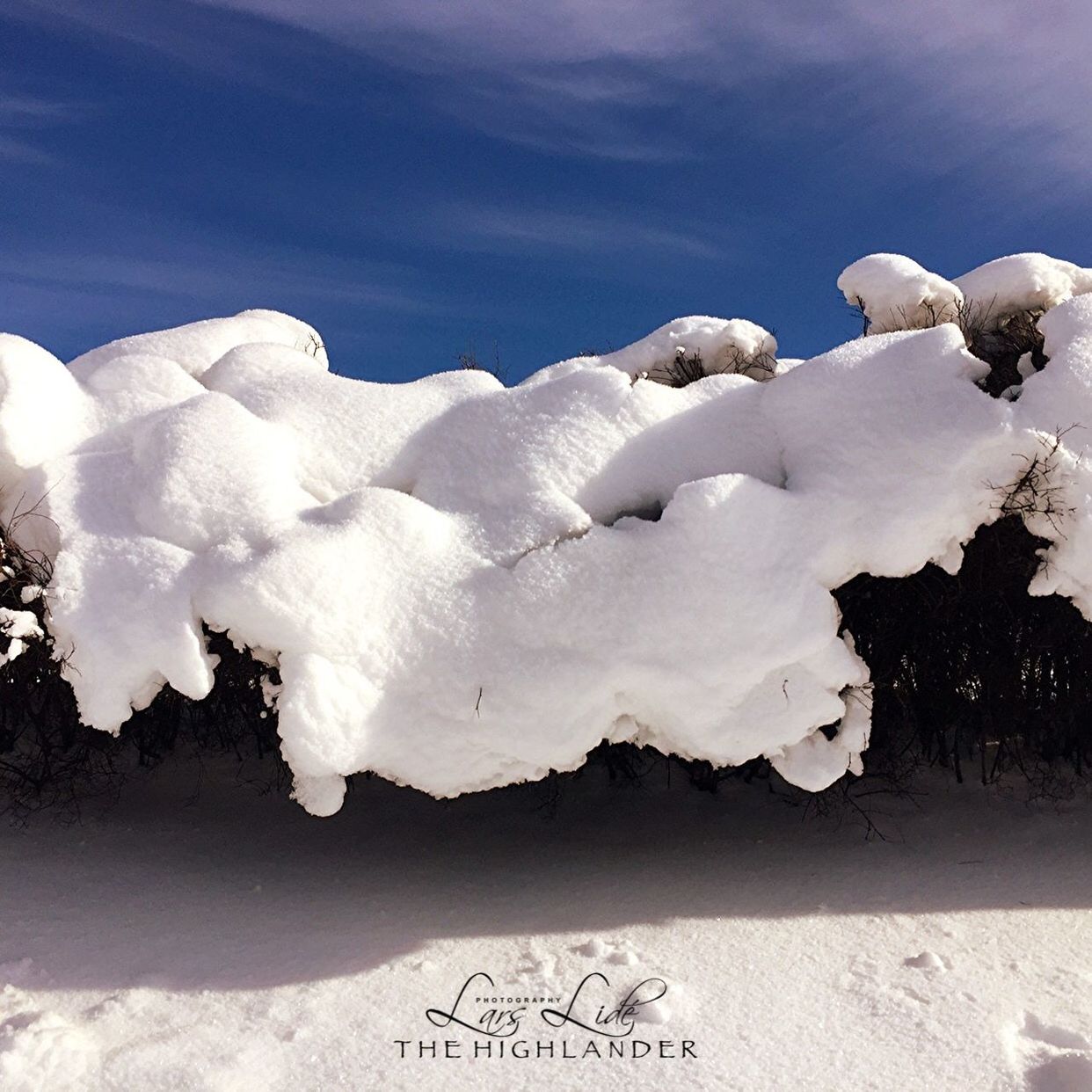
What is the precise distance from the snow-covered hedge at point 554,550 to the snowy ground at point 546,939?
0.58m

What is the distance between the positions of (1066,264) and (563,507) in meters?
2.95

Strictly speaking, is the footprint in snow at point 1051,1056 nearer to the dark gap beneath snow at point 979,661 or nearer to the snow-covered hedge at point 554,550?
the snow-covered hedge at point 554,550

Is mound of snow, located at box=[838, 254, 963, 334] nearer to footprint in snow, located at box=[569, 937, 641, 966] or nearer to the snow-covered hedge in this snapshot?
the snow-covered hedge

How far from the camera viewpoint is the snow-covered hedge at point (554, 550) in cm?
331

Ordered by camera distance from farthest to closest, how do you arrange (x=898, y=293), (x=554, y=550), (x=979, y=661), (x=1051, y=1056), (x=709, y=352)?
1. (x=709, y=352)
2. (x=898, y=293)
3. (x=979, y=661)
4. (x=554, y=550)
5. (x=1051, y=1056)

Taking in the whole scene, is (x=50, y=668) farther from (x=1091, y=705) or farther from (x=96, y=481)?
(x=1091, y=705)

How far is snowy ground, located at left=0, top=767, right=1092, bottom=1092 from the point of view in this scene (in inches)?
110

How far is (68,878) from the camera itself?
154 inches

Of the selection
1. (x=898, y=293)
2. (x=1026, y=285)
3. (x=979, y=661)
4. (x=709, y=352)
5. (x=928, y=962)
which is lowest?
(x=928, y=962)

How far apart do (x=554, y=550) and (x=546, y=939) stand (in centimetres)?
138

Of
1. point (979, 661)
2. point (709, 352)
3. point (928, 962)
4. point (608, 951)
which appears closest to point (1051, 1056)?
point (928, 962)

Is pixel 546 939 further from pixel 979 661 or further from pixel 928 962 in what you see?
pixel 979 661

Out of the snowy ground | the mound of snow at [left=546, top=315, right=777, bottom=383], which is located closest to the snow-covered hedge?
the snowy ground

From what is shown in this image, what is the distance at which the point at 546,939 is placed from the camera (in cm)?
341
